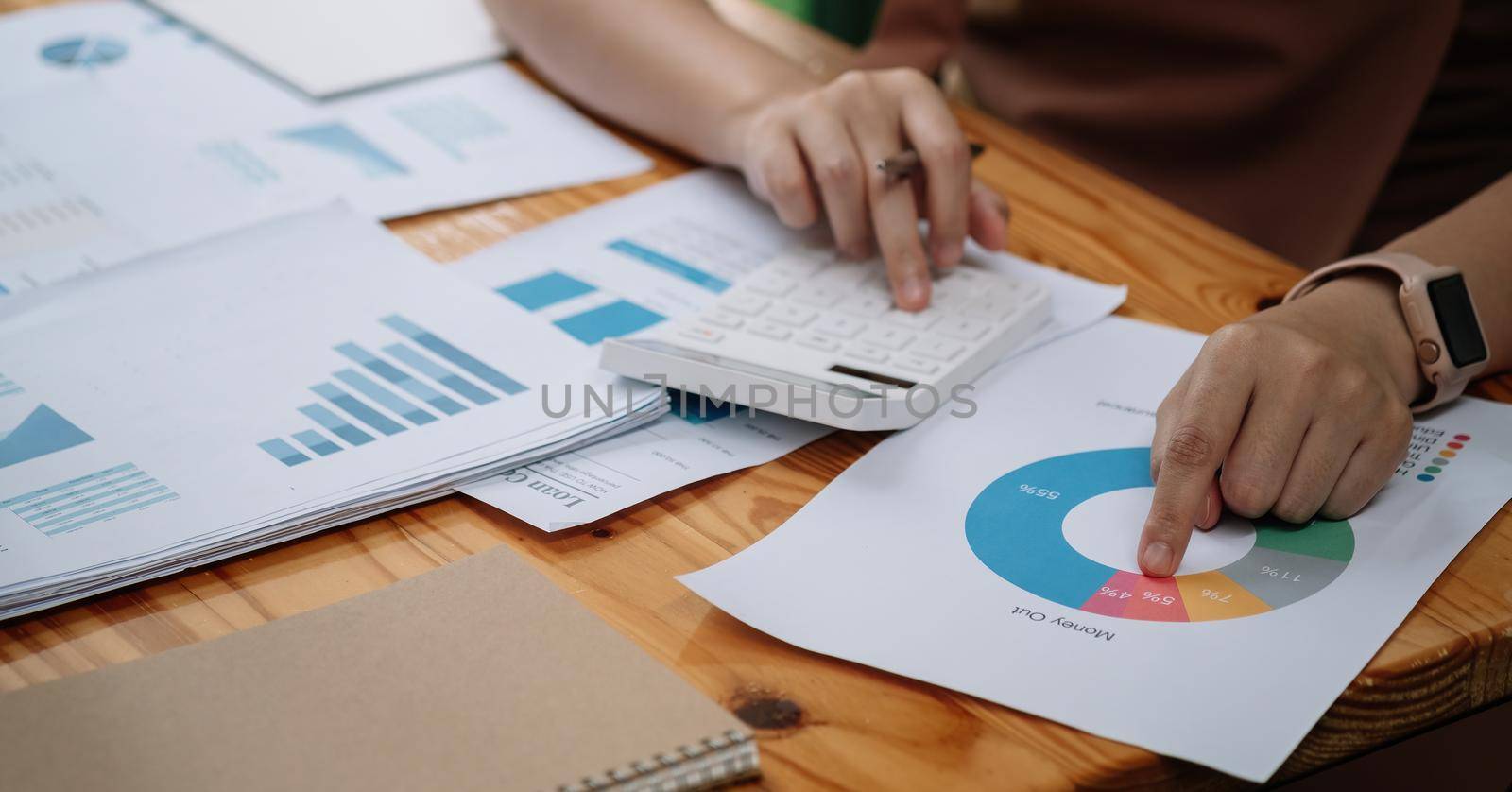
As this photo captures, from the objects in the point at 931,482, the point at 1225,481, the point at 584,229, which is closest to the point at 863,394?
the point at 931,482

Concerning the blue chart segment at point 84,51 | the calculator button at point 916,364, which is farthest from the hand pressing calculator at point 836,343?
the blue chart segment at point 84,51

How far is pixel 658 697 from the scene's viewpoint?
0.42 metres

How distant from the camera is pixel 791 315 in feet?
2.17

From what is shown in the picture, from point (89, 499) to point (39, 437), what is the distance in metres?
0.06

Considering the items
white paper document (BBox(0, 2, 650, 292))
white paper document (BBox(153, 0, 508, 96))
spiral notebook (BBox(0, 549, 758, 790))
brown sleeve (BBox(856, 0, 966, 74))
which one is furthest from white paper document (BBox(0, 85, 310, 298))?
brown sleeve (BBox(856, 0, 966, 74))

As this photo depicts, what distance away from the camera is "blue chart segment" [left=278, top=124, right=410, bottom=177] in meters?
0.82

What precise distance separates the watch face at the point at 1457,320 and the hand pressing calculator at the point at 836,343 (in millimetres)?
192

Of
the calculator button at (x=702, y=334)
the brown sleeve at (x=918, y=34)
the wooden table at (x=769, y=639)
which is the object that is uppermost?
the brown sleeve at (x=918, y=34)

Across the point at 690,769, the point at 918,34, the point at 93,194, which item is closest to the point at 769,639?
the point at 690,769

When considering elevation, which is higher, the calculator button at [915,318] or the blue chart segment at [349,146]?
the blue chart segment at [349,146]

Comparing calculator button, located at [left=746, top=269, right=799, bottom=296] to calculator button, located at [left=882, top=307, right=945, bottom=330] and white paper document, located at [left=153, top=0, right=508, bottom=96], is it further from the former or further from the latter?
white paper document, located at [left=153, top=0, right=508, bottom=96]

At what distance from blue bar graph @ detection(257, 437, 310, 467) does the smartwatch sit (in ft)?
1.73

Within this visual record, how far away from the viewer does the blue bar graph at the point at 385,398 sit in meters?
0.58

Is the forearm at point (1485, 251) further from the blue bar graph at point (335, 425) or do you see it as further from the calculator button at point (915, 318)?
the blue bar graph at point (335, 425)
